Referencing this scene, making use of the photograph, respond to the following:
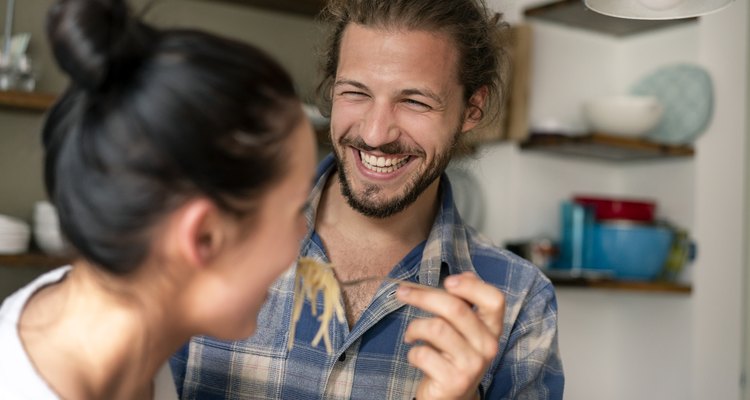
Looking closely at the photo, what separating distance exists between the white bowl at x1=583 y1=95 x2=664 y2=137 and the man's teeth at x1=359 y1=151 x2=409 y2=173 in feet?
6.75

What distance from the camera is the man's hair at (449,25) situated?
2010 millimetres

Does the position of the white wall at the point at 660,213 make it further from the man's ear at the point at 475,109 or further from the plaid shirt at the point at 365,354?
the plaid shirt at the point at 365,354

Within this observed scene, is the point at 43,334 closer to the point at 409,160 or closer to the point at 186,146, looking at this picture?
the point at 186,146

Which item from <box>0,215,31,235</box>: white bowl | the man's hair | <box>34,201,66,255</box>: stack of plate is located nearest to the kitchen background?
<box>34,201,66,255</box>: stack of plate

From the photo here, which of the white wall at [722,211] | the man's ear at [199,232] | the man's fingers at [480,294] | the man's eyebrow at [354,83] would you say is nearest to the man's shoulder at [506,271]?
the man's eyebrow at [354,83]

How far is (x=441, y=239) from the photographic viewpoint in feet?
6.68

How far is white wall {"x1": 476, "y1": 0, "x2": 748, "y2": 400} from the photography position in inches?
149

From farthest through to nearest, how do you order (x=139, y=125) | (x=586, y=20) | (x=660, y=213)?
(x=660, y=213) < (x=586, y=20) < (x=139, y=125)

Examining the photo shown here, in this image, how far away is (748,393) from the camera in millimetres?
3885

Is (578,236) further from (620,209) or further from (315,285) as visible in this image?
(315,285)

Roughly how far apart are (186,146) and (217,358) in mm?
1022

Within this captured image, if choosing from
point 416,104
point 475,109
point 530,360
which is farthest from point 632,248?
point 416,104

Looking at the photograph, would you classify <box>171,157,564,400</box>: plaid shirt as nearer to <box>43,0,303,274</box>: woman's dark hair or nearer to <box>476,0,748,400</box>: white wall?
<box>43,0,303,274</box>: woman's dark hair

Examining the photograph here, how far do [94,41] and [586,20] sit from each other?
3.18 meters
